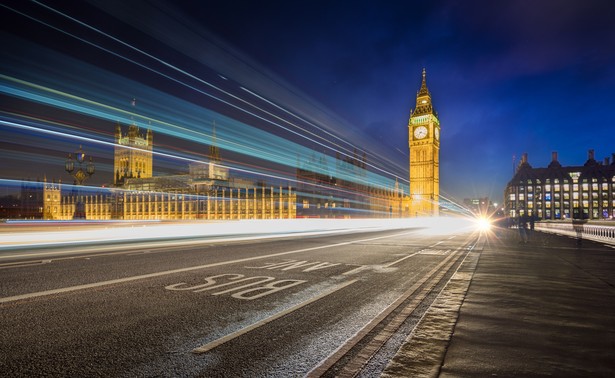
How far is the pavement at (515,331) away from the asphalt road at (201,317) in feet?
1.28

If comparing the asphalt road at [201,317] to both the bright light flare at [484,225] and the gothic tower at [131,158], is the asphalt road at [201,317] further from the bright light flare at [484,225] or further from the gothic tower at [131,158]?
the gothic tower at [131,158]

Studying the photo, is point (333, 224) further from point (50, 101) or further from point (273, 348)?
point (273, 348)

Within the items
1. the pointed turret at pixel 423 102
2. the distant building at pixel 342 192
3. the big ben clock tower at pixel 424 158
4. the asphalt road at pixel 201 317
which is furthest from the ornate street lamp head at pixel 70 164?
the pointed turret at pixel 423 102

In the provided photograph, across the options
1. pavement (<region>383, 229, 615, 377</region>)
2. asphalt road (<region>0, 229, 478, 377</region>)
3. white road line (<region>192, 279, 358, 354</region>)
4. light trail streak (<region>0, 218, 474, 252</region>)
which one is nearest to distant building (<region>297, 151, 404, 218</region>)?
light trail streak (<region>0, 218, 474, 252</region>)

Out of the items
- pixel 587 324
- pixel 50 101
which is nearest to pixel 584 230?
pixel 587 324

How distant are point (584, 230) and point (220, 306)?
1175 inches

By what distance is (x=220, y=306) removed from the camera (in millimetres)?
5918

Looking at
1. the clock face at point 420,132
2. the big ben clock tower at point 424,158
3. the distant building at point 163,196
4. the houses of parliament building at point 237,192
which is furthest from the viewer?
the clock face at point 420,132

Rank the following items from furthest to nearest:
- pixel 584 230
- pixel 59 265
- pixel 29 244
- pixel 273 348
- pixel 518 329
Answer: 1. pixel 584 230
2. pixel 29 244
3. pixel 59 265
4. pixel 518 329
5. pixel 273 348

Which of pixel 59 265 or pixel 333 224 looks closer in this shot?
pixel 59 265

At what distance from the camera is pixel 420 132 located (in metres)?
126

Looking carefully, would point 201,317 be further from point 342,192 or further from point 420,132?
point 420,132

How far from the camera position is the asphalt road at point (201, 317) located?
12.1 ft

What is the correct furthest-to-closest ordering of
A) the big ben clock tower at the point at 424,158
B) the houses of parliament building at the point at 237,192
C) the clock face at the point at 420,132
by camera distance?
the clock face at the point at 420,132 < the big ben clock tower at the point at 424,158 < the houses of parliament building at the point at 237,192
